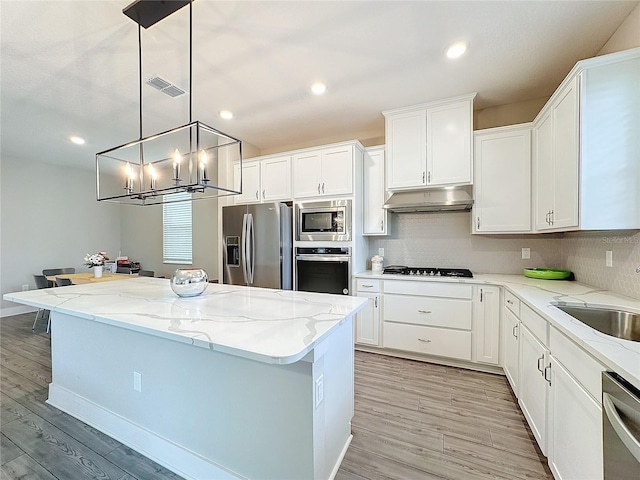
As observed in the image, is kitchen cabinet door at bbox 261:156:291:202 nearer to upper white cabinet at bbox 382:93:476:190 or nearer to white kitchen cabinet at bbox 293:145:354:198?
white kitchen cabinet at bbox 293:145:354:198

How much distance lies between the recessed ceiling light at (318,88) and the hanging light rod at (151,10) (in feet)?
4.19

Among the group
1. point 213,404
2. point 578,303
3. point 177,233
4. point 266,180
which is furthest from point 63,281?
point 578,303

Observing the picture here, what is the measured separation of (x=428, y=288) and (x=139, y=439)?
2.65 m

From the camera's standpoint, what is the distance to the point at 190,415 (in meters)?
1.54

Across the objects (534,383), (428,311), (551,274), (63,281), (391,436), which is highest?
(551,274)

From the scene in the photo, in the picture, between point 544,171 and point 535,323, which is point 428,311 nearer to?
point 535,323

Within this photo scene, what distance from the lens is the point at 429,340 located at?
290 centimetres

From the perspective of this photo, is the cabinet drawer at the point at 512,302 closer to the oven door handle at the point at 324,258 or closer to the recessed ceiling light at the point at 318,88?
the oven door handle at the point at 324,258

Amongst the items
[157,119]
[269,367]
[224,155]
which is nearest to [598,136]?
[269,367]

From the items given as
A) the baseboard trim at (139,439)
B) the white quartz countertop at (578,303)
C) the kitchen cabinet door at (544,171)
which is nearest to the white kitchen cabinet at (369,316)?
the white quartz countertop at (578,303)

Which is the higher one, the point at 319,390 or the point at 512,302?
the point at 512,302

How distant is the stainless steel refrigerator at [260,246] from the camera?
136 inches

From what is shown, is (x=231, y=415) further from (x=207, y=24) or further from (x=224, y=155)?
(x=224, y=155)

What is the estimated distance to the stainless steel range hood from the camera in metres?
2.93
